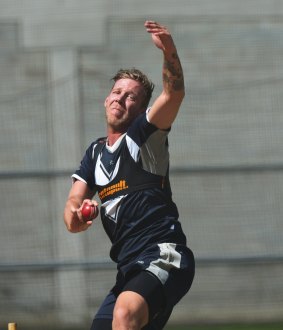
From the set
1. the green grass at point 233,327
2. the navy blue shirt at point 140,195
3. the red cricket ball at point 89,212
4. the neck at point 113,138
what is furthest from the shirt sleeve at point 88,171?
the green grass at point 233,327

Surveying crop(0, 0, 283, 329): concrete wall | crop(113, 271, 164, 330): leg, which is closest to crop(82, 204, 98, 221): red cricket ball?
crop(113, 271, 164, 330): leg

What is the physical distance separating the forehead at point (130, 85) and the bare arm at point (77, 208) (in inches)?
23.3

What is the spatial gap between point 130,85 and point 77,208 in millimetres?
717

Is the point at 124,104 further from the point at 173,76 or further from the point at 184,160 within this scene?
the point at 184,160

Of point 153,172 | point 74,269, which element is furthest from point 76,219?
point 74,269

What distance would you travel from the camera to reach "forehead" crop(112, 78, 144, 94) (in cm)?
571

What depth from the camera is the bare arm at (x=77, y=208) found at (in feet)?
18.3

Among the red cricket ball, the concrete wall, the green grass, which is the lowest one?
the green grass

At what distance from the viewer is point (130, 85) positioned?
5727mm

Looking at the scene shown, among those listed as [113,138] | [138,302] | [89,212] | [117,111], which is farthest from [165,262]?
[117,111]

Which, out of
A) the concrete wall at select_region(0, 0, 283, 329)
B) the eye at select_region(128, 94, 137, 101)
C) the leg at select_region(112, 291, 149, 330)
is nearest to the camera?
the leg at select_region(112, 291, 149, 330)

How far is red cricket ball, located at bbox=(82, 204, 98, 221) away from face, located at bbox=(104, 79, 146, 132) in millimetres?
572

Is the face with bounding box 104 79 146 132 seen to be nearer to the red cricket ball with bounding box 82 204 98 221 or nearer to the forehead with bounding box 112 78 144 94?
the forehead with bounding box 112 78 144 94

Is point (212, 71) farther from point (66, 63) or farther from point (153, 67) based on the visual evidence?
point (66, 63)
